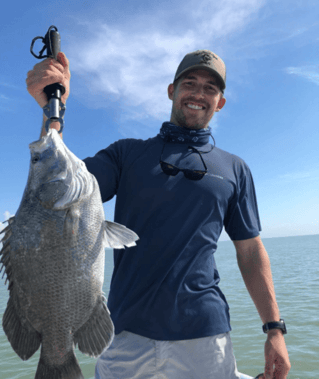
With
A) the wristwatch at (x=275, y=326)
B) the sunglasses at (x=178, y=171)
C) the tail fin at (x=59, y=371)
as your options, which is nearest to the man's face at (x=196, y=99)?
the sunglasses at (x=178, y=171)

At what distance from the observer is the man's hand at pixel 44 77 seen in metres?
1.94

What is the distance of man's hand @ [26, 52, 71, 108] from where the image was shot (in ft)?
6.37

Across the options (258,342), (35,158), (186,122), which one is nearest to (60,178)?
(35,158)

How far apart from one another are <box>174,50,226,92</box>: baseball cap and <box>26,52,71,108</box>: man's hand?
1.38m

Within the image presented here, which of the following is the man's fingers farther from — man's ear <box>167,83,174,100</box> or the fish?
man's ear <box>167,83,174,100</box>

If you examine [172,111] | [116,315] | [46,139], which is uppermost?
[172,111]

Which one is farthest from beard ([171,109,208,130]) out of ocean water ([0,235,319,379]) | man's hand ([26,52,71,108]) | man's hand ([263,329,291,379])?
ocean water ([0,235,319,379])

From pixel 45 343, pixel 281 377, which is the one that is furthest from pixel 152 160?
pixel 281 377

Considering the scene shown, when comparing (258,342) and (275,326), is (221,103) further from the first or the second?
(258,342)

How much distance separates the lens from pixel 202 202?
2.52 m

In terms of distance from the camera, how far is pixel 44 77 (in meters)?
1.93

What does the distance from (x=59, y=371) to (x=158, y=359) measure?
2.67 ft

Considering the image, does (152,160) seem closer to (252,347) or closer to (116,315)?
(116,315)

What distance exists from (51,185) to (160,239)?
3.00 feet
